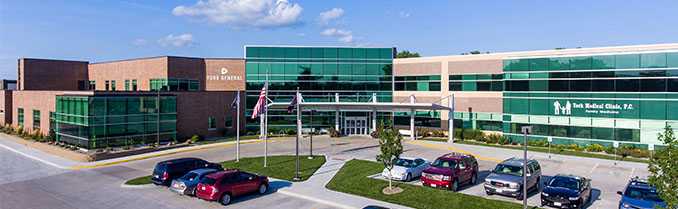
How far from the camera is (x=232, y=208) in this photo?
18.6 metres

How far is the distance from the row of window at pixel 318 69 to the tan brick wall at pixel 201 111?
13.7 ft

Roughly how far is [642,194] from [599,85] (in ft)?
72.8

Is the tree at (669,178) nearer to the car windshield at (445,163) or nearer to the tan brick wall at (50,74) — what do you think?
the car windshield at (445,163)

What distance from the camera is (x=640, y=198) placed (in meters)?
17.1

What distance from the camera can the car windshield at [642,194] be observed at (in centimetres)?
1699

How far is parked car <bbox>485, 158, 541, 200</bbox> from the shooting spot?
1917 centimetres

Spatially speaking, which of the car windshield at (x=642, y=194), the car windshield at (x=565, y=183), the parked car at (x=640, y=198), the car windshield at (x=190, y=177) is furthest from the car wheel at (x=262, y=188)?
the car windshield at (x=642, y=194)

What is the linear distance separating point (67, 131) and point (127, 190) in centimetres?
1868

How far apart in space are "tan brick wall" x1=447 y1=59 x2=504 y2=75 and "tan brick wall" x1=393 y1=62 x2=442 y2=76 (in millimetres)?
1533

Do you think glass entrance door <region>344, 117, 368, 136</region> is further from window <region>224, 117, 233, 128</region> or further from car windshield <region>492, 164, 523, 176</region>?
car windshield <region>492, 164, 523, 176</region>

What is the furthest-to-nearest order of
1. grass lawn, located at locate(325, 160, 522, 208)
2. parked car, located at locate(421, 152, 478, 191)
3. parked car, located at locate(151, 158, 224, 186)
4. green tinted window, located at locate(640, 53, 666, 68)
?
green tinted window, located at locate(640, 53, 666, 68) < parked car, located at locate(151, 158, 224, 186) < parked car, located at locate(421, 152, 478, 191) < grass lawn, located at locate(325, 160, 522, 208)

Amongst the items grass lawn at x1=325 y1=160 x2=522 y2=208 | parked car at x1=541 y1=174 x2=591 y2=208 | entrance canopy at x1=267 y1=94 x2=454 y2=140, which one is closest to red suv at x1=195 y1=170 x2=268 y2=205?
grass lawn at x1=325 y1=160 x2=522 y2=208

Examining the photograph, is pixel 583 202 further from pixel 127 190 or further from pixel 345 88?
pixel 345 88

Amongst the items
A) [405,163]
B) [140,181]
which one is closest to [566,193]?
[405,163]
